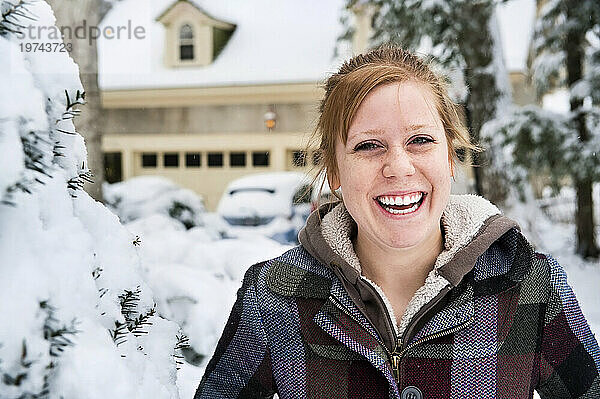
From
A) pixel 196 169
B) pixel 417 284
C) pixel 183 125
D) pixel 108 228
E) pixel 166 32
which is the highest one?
pixel 166 32

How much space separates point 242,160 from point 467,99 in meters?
8.17

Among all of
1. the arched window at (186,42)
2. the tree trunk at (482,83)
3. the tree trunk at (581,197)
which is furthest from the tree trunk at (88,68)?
the arched window at (186,42)

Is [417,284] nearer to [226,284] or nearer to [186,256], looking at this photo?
[226,284]

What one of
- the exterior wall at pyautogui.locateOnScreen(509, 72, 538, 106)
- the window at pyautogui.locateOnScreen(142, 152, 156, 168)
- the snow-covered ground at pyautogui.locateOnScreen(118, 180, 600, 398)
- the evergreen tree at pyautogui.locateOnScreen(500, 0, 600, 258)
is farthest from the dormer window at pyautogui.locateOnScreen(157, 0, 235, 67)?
the snow-covered ground at pyautogui.locateOnScreen(118, 180, 600, 398)

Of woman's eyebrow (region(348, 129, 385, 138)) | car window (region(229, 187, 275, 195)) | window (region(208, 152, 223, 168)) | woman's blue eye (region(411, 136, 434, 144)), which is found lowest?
window (region(208, 152, 223, 168))

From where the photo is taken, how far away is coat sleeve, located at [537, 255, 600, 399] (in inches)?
64.6

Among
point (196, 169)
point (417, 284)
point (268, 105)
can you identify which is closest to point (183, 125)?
point (196, 169)

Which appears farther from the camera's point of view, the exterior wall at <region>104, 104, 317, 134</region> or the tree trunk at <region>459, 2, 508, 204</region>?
the exterior wall at <region>104, 104, 317, 134</region>

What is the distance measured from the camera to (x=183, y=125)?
1570 cm

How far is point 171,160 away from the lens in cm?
1600

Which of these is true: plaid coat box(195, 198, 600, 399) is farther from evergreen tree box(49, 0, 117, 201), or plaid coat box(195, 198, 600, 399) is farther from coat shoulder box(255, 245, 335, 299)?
evergreen tree box(49, 0, 117, 201)

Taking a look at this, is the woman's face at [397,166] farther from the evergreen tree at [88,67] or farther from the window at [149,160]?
the window at [149,160]

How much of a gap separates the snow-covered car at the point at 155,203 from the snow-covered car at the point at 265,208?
121 cm

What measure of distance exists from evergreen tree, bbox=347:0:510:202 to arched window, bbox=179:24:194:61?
A: 799cm
